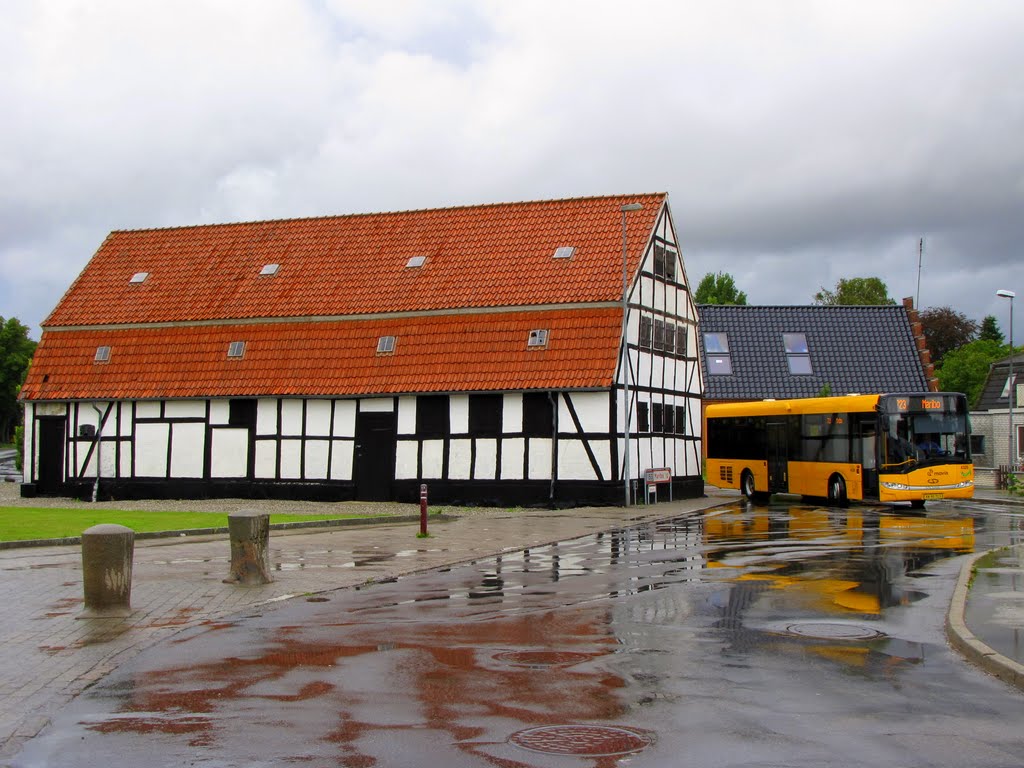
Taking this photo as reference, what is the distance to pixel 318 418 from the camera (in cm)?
3791

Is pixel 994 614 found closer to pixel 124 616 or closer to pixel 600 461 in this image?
pixel 124 616

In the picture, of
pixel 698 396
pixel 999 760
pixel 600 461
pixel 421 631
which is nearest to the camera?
pixel 999 760

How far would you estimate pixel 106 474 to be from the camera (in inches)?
1567

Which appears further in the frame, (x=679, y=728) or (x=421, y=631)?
(x=421, y=631)

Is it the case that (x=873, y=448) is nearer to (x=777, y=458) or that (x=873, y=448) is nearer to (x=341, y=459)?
(x=777, y=458)

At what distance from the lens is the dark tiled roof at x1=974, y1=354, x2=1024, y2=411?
2288 inches

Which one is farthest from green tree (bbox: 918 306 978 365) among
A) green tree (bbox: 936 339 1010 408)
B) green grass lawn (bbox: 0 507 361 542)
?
green grass lawn (bbox: 0 507 361 542)

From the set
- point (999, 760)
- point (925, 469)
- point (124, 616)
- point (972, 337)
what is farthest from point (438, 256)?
point (972, 337)

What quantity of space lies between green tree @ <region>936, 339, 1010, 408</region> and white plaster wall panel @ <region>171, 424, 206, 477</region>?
198 feet

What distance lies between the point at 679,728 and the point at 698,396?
35883 mm

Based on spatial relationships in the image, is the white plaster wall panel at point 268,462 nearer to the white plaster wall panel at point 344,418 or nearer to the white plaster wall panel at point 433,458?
the white plaster wall panel at point 344,418

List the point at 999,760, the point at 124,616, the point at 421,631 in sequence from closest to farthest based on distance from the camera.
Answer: the point at 999,760, the point at 421,631, the point at 124,616

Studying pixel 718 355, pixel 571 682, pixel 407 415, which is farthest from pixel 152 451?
pixel 571 682

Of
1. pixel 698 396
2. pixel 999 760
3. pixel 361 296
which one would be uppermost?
pixel 361 296
